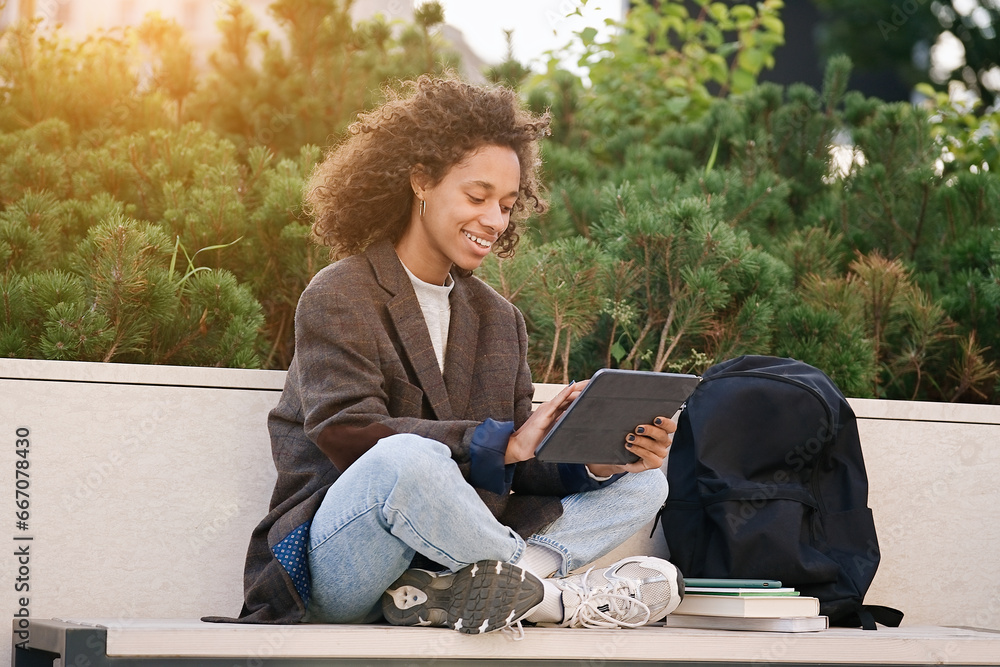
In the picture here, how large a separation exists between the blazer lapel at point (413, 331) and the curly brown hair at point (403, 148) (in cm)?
16

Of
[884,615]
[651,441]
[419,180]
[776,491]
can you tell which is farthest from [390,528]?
[884,615]

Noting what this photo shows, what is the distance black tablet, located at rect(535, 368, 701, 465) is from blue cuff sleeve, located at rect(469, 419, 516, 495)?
0.29ft

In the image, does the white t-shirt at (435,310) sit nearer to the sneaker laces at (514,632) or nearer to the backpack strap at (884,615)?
the sneaker laces at (514,632)

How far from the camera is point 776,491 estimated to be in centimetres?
252

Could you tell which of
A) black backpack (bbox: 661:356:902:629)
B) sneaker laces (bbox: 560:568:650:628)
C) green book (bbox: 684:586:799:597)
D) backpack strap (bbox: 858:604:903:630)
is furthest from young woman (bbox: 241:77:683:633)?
backpack strap (bbox: 858:604:903:630)

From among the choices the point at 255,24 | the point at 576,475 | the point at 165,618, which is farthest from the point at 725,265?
the point at 255,24

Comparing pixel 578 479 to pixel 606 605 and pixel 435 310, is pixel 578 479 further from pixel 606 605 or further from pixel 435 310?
pixel 435 310

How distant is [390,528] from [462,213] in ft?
2.38

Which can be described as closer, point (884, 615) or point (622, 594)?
point (622, 594)

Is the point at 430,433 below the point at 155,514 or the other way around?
the other way around

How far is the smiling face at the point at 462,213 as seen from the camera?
2.31 m

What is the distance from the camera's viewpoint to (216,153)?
11.0 feet

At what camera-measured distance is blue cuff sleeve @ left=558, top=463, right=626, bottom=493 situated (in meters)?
2.29

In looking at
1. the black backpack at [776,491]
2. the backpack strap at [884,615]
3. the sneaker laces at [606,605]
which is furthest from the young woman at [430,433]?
the backpack strap at [884,615]
